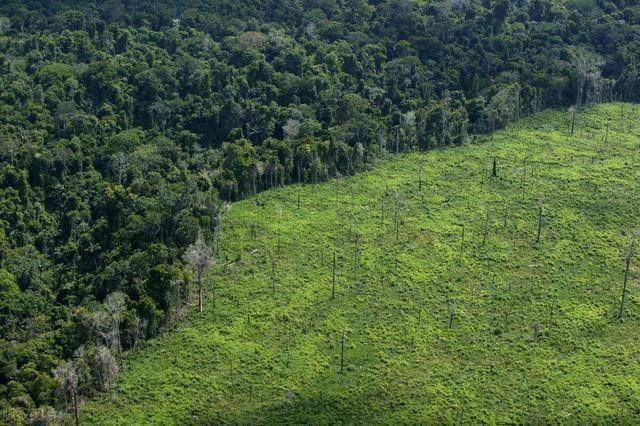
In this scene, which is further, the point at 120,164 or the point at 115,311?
the point at 120,164

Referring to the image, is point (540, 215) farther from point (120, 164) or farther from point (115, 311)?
point (120, 164)

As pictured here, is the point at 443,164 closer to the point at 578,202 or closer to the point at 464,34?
the point at 578,202

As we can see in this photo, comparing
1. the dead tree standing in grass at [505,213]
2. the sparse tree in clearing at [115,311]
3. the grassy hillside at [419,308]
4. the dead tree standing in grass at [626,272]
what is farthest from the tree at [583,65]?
the sparse tree in clearing at [115,311]

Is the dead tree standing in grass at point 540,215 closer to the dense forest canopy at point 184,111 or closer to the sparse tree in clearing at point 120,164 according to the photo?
the dense forest canopy at point 184,111

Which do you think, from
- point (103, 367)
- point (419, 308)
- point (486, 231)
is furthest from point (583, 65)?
point (103, 367)

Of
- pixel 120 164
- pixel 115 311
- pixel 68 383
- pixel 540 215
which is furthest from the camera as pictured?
pixel 120 164

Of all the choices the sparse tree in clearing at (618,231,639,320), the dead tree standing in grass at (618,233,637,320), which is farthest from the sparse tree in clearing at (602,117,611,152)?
the dead tree standing in grass at (618,233,637,320)

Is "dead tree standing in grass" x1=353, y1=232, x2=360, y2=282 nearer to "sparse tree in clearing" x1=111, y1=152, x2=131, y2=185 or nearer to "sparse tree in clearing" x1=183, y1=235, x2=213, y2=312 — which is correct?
"sparse tree in clearing" x1=183, y1=235, x2=213, y2=312

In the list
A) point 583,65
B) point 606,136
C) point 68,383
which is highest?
point 583,65

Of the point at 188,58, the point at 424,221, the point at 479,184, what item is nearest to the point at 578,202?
the point at 479,184
